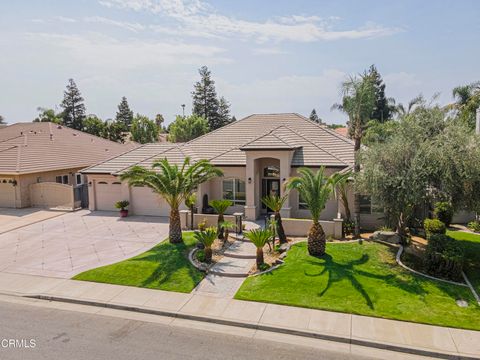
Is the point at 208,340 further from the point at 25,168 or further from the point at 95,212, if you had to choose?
the point at 25,168

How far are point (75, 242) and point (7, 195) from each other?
505 inches

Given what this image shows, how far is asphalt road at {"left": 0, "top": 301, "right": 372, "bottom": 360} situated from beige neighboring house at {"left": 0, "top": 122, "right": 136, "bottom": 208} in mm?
17008

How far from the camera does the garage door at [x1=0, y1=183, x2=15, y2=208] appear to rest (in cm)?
2670

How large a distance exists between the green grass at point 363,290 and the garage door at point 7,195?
879 inches

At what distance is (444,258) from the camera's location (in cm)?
1293

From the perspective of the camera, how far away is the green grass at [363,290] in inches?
420

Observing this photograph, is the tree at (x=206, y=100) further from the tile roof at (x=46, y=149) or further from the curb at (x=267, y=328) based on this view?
the curb at (x=267, y=328)

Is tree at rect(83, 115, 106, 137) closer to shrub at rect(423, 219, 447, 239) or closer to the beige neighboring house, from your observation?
the beige neighboring house

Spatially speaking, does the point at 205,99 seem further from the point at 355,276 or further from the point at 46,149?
the point at 355,276

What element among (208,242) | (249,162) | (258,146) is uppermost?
(258,146)

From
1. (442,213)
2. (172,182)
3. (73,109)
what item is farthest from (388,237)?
(73,109)

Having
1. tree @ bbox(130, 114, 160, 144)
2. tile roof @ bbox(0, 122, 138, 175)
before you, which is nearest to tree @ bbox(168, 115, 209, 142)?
tree @ bbox(130, 114, 160, 144)

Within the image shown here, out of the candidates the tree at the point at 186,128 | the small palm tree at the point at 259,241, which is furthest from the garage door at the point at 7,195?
the tree at the point at 186,128

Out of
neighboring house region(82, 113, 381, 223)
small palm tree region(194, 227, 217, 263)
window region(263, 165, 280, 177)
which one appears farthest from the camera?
window region(263, 165, 280, 177)
